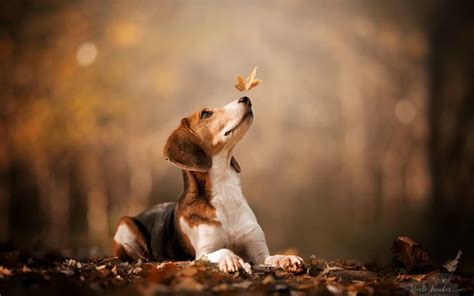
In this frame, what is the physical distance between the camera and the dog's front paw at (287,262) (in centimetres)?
471

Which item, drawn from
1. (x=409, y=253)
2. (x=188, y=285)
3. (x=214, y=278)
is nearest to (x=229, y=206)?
(x=214, y=278)

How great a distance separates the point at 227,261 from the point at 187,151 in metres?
1.11

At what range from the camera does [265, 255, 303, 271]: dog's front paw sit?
4.71 metres

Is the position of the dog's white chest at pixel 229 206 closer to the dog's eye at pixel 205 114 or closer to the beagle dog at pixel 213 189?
the beagle dog at pixel 213 189

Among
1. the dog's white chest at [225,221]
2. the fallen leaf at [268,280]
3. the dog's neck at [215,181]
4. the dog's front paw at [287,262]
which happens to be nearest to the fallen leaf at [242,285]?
the fallen leaf at [268,280]

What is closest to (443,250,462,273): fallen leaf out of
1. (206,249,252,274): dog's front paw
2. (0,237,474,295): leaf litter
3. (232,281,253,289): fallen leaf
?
(0,237,474,295): leaf litter

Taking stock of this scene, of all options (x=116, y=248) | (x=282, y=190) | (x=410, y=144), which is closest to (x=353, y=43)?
(x=410, y=144)

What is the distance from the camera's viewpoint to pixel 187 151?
17.0ft

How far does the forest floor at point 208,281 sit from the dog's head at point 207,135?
92cm

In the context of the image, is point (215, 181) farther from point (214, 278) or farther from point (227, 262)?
point (214, 278)

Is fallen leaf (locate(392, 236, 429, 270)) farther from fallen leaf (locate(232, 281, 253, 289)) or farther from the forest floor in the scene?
fallen leaf (locate(232, 281, 253, 289))

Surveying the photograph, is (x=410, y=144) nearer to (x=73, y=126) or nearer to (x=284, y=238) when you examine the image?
(x=284, y=238)

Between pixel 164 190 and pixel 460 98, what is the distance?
19.5 ft

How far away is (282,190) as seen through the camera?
12727 mm
